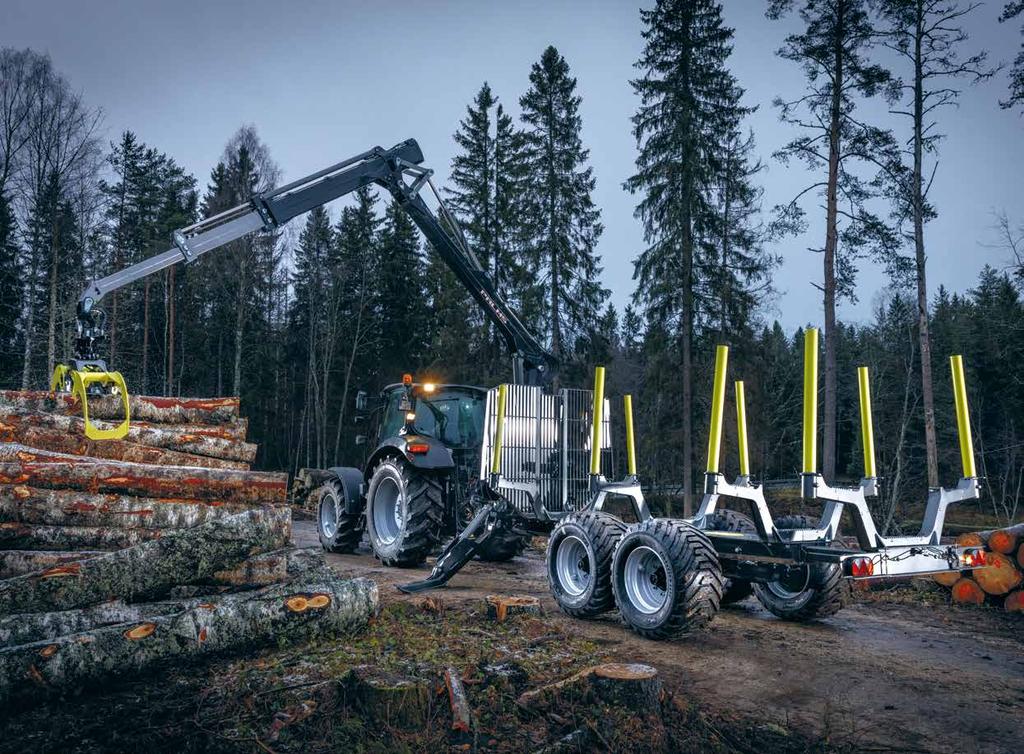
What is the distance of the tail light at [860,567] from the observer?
15.1ft

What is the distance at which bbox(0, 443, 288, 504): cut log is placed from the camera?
633 cm

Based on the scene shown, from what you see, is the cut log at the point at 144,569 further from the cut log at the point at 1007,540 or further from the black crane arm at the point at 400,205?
the cut log at the point at 1007,540

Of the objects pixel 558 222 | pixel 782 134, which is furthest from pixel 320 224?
pixel 782 134

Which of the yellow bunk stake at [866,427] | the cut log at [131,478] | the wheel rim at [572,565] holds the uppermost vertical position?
the yellow bunk stake at [866,427]

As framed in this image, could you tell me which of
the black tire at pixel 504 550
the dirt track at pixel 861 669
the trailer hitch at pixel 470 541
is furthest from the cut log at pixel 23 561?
the black tire at pixel 504 550

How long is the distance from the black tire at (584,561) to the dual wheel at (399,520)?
3.65 ft

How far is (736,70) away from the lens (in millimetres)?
20219

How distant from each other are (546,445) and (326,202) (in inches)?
180

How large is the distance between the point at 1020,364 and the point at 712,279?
1728cm

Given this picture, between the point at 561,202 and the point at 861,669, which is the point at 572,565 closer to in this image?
the point at 861,669

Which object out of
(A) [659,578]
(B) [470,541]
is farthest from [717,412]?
(B) [470,541]

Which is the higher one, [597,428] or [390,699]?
[597,428]

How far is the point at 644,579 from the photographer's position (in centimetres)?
601

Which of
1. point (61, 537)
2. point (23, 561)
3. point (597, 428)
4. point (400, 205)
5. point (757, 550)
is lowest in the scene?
point (23, 561)
